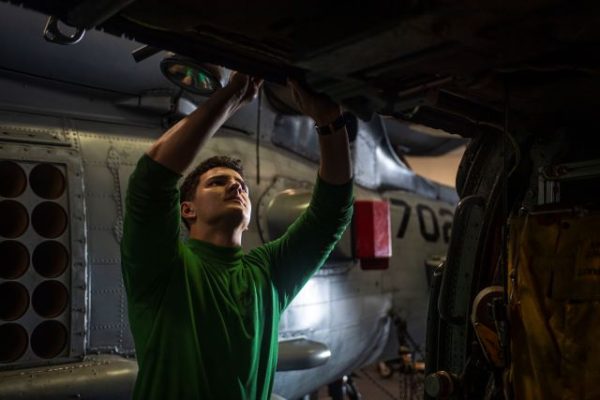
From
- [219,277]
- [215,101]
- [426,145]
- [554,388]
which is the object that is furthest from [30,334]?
[426,145]

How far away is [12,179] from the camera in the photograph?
3.00 m

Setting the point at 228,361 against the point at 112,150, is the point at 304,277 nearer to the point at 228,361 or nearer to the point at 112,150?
the point at 228,361

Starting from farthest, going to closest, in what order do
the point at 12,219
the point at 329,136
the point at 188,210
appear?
the point at 12,219 → the point at 188,210 → the point at 329,136

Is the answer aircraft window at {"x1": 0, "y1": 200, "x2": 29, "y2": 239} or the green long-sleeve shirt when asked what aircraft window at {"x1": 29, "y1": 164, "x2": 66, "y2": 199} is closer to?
aircraft window at {"x1": 0, "y1": 200, "x2": 29, "y2": 239}

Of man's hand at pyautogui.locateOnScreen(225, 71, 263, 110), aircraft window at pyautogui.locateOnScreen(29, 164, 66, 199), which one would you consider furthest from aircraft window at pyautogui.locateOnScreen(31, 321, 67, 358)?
man's hand at pyautogui.locateOnScreen(225, 71, 263, 110)

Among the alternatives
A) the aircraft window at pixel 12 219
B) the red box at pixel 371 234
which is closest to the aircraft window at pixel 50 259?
the aircraft window at pixel 12 219

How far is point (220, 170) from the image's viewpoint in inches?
92.0

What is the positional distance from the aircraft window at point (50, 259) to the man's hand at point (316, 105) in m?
1.68

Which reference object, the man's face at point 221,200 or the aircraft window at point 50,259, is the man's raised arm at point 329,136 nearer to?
the man's face at point 221,200

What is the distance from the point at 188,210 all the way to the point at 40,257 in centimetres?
113

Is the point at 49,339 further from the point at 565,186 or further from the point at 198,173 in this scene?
the point at 565,186

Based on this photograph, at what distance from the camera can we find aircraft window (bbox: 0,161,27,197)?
2.97 meters

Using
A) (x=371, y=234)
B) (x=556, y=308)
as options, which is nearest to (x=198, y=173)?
(x=556, y=308)

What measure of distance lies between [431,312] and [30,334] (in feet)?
6.18
